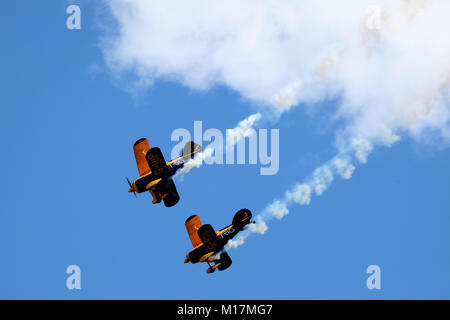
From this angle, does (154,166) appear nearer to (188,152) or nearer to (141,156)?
(141,156)

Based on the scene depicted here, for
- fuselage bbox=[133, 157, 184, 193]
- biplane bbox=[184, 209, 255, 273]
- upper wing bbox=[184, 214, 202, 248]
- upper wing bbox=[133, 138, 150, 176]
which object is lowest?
biplane bbox=[184, 209, 255, 273]

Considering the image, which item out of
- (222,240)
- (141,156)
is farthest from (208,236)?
(141,156)

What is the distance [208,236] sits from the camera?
243ft

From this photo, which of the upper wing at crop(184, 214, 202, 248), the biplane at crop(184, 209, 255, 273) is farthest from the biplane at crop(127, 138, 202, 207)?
the biplane at crop(184, 209, 255, 273)

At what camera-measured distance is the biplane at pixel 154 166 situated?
74.8m

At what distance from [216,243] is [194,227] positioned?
4.25 m

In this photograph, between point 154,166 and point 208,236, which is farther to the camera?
point 154,166

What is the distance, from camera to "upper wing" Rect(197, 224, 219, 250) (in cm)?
7369

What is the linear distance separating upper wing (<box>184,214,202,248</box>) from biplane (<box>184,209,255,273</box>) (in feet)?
2.32

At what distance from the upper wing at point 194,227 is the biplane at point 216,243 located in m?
0.71

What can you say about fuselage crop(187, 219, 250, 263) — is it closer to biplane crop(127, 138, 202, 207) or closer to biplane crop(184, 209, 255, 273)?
biplane crop(184, 209, 255, 273)

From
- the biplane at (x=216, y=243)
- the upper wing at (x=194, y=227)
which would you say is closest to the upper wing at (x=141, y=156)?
the upper wing at (x=194, y=227)
